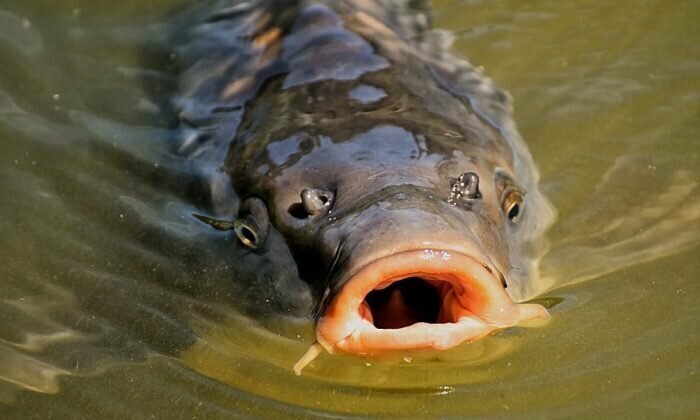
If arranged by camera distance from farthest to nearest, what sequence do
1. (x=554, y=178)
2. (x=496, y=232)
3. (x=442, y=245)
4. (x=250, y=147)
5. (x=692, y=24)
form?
(x=692, y=24), (x=554, y=178), (x=250, y=147), (x=496, y=232), (x=442, y=245)

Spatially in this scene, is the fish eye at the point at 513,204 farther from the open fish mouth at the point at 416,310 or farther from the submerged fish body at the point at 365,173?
the open fish mouth at the point at 416,310

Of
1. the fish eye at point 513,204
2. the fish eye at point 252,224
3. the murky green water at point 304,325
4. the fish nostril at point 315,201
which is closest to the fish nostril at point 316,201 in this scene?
the fish nostril at point 315,201

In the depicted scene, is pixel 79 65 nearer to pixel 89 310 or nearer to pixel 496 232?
pixel 89 310

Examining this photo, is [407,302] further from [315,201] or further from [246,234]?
[246,234]

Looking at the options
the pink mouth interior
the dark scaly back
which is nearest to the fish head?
the pink mouth interior

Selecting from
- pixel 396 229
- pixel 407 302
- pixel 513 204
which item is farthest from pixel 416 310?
pixel 513 204

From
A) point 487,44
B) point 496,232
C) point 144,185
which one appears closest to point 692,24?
point 487,44

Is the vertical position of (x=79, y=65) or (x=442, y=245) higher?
(x=442, y=245)

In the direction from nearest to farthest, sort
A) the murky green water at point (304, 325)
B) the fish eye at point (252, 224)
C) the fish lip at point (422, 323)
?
the fish lip at point (422, 323)
the murky green water at point (304, 325)
the fish eye at point (252, 224)
